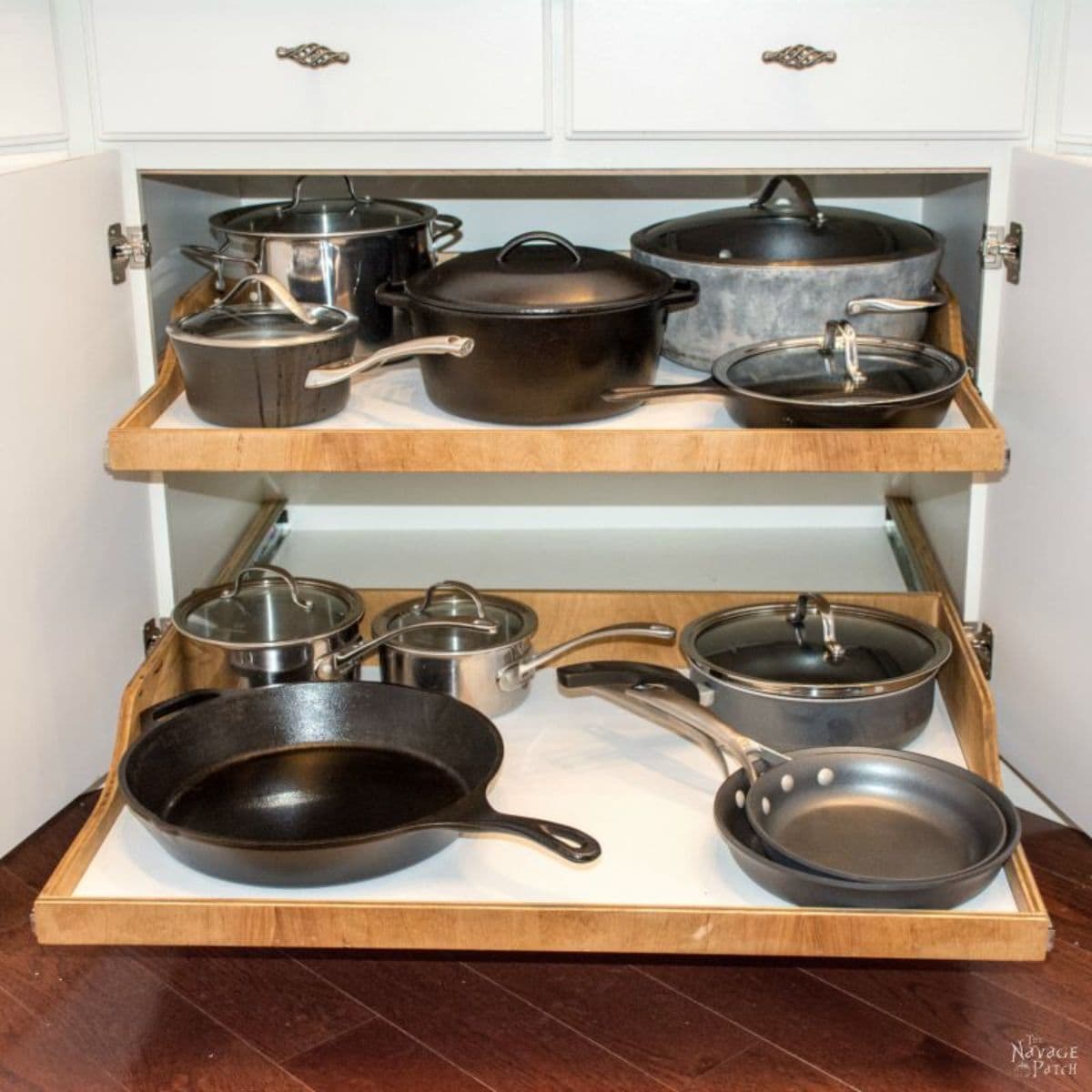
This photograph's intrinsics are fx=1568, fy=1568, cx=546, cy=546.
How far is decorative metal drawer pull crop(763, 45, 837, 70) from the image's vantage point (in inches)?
55.7

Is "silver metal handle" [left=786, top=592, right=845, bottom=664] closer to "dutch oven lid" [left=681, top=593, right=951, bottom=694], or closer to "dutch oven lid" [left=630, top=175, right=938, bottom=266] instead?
"dutch oven lid" [left=681, top=593, right=951, bottom=694]

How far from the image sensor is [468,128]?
1463 mm

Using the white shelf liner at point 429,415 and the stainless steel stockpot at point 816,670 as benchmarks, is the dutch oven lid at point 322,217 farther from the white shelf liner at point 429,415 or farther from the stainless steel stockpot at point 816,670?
the stainless steel stockpot at point 816,670

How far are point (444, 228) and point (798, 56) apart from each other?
0.54 m

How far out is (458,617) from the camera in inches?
63.2

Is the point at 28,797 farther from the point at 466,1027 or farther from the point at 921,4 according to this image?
the point at 921,4

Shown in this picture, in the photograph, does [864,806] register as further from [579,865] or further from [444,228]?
[444,228]

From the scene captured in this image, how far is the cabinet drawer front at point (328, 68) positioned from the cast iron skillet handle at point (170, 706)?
1.74 ft

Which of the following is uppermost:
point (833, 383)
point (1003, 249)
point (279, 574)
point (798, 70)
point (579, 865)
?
point (798, 70)

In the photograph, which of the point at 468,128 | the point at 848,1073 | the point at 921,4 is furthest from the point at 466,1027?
the point at 921,4

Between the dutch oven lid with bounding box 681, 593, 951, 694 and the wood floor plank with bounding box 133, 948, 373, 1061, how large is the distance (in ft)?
1.53

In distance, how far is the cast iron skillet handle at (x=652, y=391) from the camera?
139 cm

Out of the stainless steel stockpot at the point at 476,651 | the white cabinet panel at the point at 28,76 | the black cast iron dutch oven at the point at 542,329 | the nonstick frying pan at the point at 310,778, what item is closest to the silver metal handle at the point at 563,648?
the stainless steel stockpot at the point at 476,651

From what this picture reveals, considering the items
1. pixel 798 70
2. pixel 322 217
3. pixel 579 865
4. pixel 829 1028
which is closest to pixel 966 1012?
pixel 829 1028
